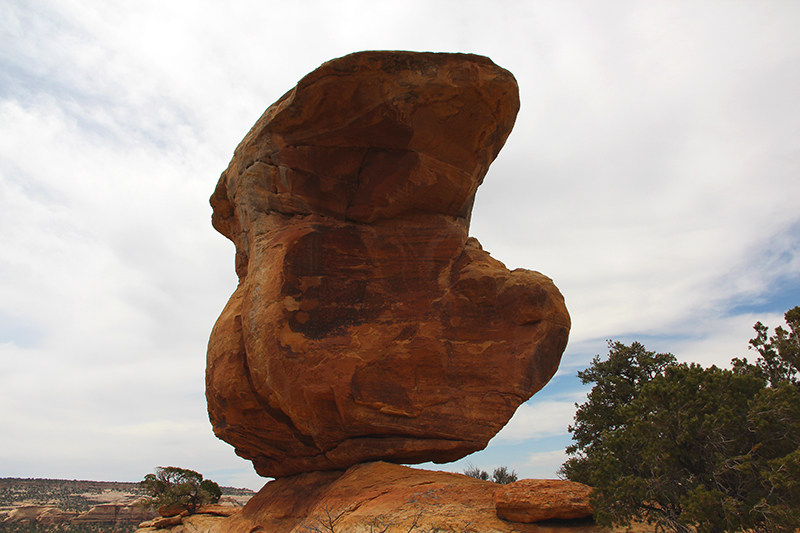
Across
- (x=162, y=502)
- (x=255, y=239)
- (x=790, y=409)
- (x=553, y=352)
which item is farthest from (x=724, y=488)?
(x=162, y=502)

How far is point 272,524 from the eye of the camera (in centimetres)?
1230

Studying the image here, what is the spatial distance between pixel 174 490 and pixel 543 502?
61.7ft

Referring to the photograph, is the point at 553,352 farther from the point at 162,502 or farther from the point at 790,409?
the point at 162,502

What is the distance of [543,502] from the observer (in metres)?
7.53

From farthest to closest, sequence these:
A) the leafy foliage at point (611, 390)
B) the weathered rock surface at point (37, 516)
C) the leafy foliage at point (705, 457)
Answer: the weathered rock surface at point (37, 516) → the leafy foliage at point (611, 390) → the leafy foliage at point (705, 457)

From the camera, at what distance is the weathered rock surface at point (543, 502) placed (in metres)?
7.51

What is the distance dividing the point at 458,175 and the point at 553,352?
4.98 m

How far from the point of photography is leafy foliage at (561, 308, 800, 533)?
6531 millimetres

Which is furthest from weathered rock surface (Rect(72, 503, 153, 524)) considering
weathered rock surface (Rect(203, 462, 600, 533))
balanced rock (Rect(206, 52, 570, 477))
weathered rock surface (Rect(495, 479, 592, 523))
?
weathered rock surface (Rect(495, 479, 592, 523))

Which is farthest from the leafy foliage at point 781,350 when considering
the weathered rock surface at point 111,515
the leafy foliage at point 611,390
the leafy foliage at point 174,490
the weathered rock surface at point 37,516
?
the weathered rock surface at point 37,516

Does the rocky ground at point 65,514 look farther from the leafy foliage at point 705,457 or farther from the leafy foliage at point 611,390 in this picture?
the leafy foliage at point 705,457

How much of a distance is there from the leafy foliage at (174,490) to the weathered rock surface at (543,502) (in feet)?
58.2

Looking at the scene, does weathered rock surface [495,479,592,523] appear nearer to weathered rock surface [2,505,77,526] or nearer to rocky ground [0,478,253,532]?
rocky ground [0,478,253,532]

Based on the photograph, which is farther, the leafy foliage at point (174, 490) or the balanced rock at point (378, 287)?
the leafy foliage at point (174, 490)
